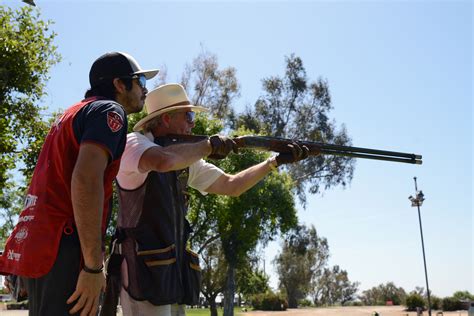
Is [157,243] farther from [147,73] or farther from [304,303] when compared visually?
[304,303]

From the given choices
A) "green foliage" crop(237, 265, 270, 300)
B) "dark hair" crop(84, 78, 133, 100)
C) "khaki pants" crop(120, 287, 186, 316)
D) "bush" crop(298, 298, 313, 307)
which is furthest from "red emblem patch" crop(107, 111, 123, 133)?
"bush" crop(298, 298, 313, 307)

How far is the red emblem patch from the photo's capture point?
270 centimetres

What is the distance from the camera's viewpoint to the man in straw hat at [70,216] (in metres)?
2.59

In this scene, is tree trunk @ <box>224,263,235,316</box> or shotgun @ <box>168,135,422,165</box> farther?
tree trunk @ <box>224,263,235,316</box>

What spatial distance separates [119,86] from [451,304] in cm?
3925

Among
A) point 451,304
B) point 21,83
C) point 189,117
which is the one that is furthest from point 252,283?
point 189,117

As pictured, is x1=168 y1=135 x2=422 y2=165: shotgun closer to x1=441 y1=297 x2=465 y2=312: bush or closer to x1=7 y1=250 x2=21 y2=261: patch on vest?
x1=7 y1=250 x2=21 y2=261: patch on vest

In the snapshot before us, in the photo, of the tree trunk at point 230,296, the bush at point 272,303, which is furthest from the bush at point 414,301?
the tree trunk at point 230,296

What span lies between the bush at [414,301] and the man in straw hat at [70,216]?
122 ft

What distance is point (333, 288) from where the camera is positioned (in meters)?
58.5

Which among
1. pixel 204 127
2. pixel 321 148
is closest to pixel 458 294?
pixel 204 127

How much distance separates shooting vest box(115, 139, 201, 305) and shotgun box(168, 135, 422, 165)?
0.56 m

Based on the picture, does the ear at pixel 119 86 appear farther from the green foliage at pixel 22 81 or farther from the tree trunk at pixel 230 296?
Answer: the tree trunk at pixel 230 296

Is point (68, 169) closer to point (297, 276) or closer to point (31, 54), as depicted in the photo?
point (31, 54)
